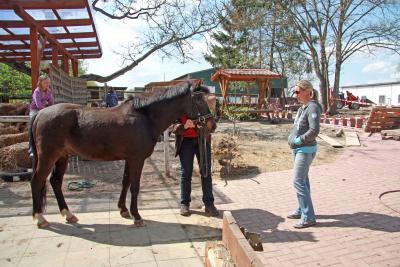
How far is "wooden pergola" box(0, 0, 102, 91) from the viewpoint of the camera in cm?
729

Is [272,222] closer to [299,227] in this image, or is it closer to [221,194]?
[299,227]

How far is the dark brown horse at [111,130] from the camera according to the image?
4273 mm

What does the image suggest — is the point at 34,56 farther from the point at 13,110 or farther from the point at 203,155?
the point at 203,155

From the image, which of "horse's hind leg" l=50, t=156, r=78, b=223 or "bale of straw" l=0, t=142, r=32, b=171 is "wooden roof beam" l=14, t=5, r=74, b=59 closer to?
"bale of straw" l=0, t=142, r=32, b=171

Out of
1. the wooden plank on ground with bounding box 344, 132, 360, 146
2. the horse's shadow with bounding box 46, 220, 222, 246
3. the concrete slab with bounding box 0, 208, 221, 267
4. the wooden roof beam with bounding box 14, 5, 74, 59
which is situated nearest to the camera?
the concrete slab with bounding box 0, 208, 221, 267

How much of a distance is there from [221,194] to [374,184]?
2.85 metres

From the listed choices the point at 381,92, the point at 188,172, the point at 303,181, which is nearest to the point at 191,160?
the point at 188,172

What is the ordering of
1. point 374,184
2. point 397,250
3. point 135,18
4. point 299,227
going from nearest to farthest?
point 397,250 < point 299,227 < point 374,184 < point 135,18

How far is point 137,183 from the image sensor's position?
4.41 meters

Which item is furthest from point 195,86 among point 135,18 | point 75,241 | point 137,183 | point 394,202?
point 135,18

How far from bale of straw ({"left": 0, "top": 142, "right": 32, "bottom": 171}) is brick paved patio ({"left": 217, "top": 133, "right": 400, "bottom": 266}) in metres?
4.04

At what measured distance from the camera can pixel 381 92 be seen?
51.8 m

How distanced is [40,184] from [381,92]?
55920 mm

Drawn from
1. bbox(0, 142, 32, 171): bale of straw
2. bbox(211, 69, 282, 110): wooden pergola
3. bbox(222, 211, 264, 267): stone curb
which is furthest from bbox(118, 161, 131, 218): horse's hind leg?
bbox(211, 69, 282, 110): wooden pergola
